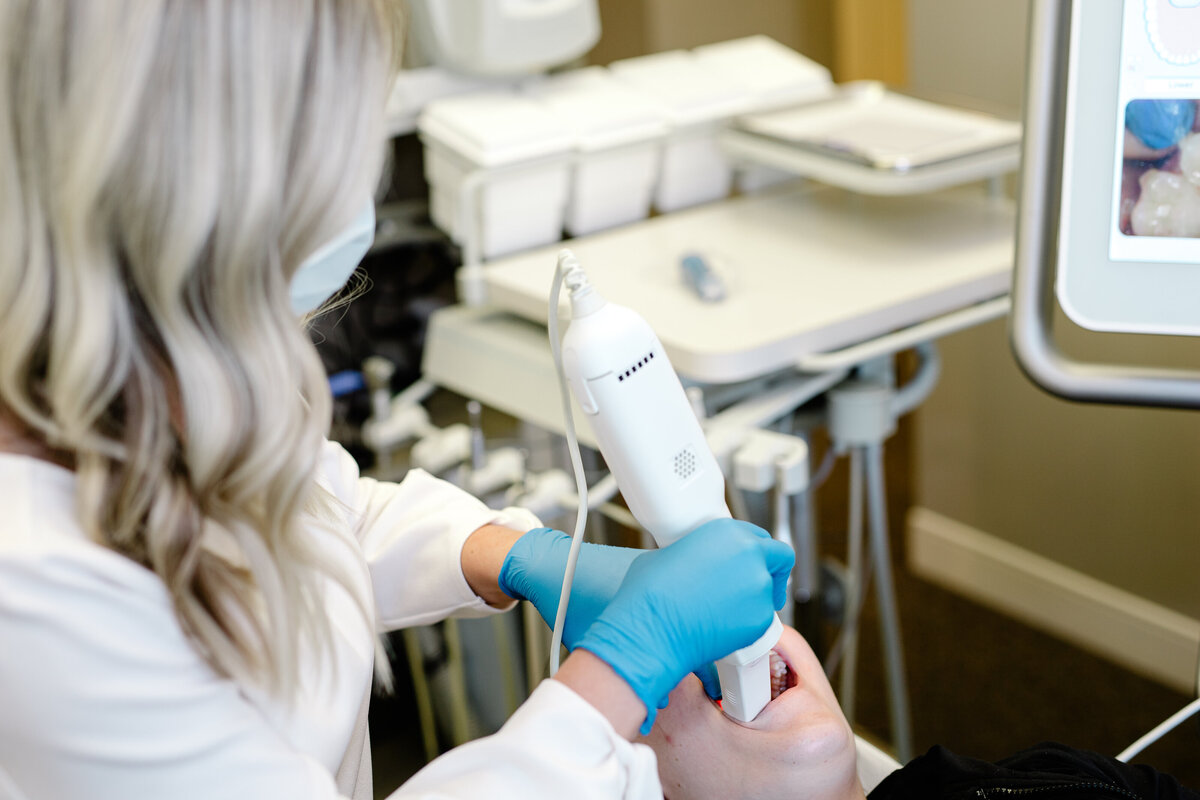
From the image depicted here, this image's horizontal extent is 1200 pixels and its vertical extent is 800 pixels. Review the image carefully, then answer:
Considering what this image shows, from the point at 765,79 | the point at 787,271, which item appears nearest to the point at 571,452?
the point at 787,271

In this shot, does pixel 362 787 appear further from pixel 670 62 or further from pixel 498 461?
pixel 670 62

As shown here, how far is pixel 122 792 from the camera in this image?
0.61m

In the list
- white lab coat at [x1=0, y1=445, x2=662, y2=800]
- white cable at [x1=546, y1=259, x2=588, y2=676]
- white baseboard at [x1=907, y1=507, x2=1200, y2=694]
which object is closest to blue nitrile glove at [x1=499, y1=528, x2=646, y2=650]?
white cable at [x1=546, y1=259, x2=588, y2=676]

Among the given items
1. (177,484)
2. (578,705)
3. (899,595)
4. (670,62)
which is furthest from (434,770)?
(899,595)

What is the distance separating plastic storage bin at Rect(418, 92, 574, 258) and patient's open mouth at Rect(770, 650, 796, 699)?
0.79m

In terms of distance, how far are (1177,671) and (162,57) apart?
198cm

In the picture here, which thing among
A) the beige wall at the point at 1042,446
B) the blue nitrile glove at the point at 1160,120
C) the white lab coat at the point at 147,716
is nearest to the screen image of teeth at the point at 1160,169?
the blue nitrile glove at the point at 1160,120

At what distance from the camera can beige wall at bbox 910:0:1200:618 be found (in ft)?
6.37

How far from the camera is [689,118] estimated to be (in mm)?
1639

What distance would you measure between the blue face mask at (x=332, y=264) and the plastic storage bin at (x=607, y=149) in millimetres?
837

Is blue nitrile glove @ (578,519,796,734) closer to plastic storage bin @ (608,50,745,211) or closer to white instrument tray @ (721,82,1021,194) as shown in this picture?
white instrument tray @ (721,82,1021,194)

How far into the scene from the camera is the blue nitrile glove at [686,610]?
2.40ft

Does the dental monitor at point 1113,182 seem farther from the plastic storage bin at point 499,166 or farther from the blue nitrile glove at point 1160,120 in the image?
the plastic storage bin at point 499,166

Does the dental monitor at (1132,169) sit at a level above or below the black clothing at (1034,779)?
above
